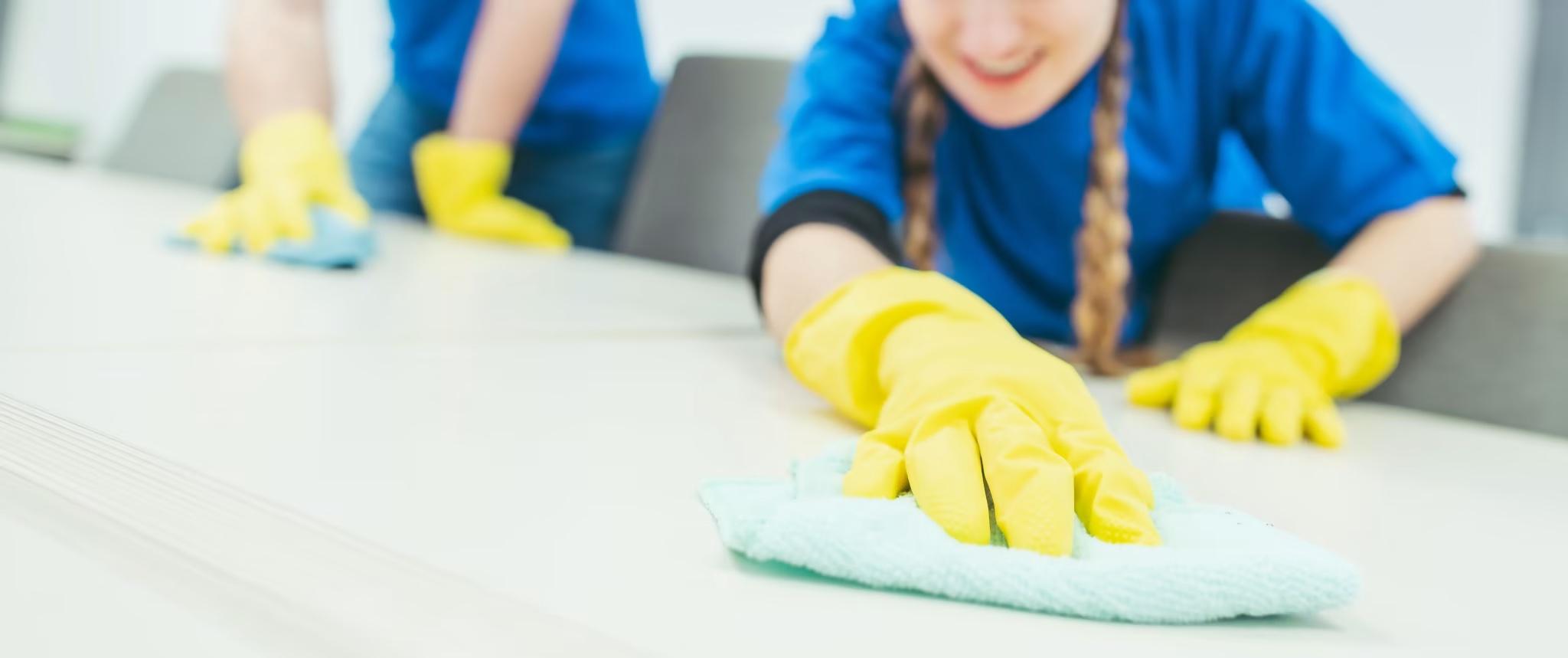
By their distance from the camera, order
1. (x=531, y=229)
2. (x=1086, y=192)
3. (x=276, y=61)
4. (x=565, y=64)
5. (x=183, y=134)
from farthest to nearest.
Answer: (x=183, y=134), (x=565, y=64), (x=531, y=229), (x=276, y=61), (x=1086, y=192)

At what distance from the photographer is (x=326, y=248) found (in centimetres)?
99

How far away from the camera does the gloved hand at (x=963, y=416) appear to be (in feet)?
1.21

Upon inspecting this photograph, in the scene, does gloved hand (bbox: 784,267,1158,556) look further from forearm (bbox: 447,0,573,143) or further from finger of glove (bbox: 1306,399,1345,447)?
forearm (bbox: 447,0,573,143)

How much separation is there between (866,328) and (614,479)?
19cm

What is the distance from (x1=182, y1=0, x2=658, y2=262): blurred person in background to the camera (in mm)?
1156

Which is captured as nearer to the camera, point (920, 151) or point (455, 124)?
point (920, 151)

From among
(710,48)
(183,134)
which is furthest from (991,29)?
(183,134)

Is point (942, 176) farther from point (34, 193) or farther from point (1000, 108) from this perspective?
point (34, 193)

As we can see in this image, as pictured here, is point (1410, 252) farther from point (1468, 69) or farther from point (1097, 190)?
point (1468, 69)

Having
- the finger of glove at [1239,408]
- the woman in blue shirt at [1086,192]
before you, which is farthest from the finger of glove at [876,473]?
the finger of glove at [1239,408]

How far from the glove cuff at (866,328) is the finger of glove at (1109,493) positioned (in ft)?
0.47

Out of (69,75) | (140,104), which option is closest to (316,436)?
(140,104)

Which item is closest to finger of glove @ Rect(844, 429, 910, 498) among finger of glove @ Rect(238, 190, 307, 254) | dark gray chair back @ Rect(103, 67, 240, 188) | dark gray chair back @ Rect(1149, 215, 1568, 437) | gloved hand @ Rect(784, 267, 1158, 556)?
gloved hand @ Rect(784, 267, 1158, 556)

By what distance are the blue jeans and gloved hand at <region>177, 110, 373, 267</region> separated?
35 cm
